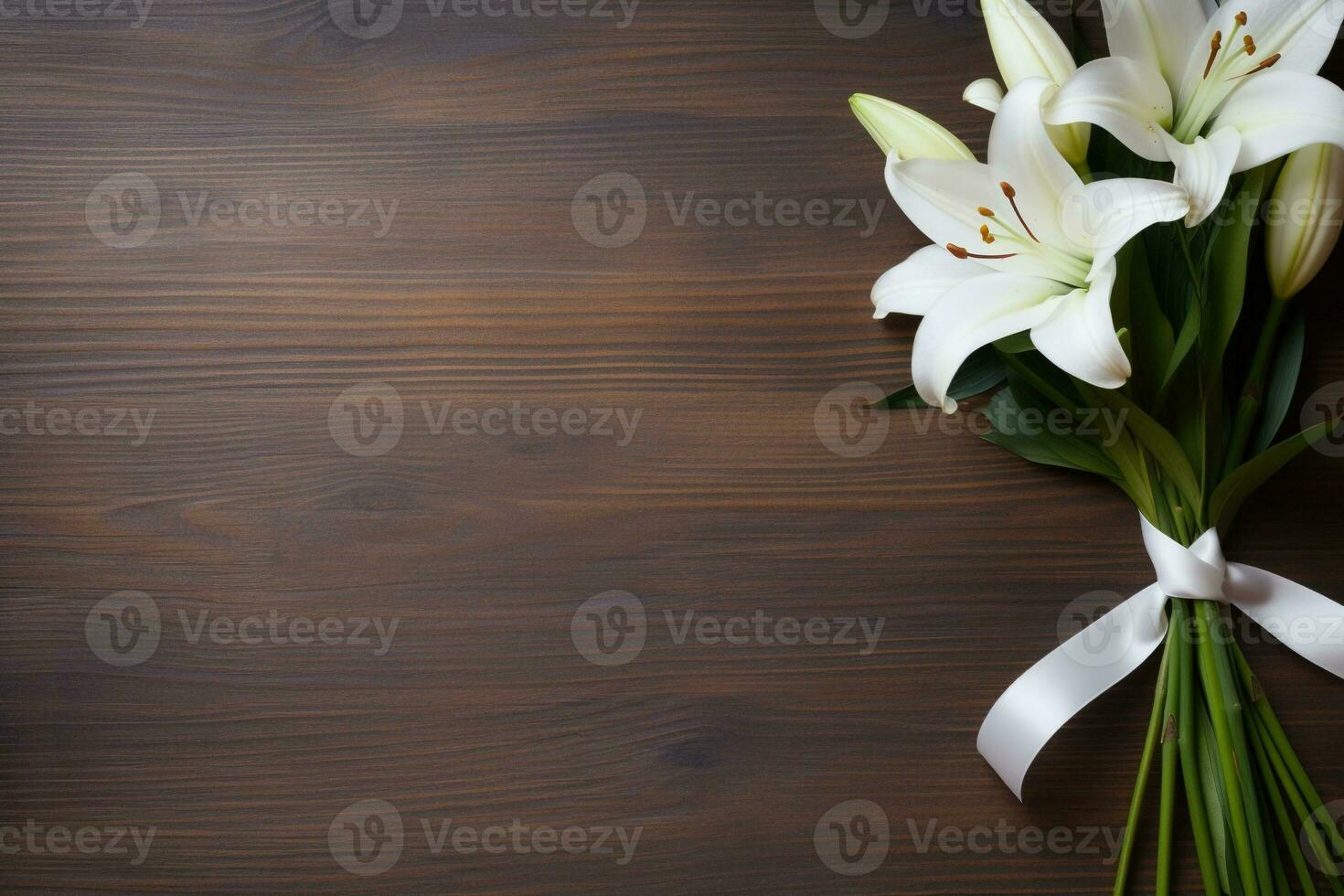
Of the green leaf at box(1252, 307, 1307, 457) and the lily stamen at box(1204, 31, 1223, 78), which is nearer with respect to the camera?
the lily stamen at box(1204, 31, 1223, 78)

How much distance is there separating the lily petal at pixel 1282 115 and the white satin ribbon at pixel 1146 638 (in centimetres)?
33

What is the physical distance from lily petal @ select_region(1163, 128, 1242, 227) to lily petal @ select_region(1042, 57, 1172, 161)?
19 mm

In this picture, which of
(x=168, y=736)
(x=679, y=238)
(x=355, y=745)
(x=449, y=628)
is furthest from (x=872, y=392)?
(x=168, y=736)

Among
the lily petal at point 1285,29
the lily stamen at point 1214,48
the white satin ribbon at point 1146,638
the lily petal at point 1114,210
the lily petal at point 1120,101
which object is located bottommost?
the white satin ribbon at point 1146,638

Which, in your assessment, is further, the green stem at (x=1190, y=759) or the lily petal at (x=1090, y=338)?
the green stem at (x=1190, y=759)

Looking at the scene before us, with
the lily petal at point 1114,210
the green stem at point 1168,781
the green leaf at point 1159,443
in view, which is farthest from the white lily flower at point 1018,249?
the green stem at point 1168,781

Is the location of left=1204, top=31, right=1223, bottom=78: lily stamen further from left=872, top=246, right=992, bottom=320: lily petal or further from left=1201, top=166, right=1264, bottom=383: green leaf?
left=872, top=246, right=992, bottom=320: lily petal

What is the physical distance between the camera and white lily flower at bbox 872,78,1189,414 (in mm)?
681

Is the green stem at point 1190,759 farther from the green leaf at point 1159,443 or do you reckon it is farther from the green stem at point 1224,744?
the green leaf at point 1159,443

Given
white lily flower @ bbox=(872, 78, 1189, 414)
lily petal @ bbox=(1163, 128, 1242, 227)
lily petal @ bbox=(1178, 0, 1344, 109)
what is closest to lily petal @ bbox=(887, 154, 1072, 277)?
white lily flower @ bbox=(872, 78, 1189, 414)

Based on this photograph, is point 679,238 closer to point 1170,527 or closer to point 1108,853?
point 1170,527

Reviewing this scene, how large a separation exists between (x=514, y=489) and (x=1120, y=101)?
0.63 meters

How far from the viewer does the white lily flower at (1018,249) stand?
681mm

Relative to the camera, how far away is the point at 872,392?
874 mm
